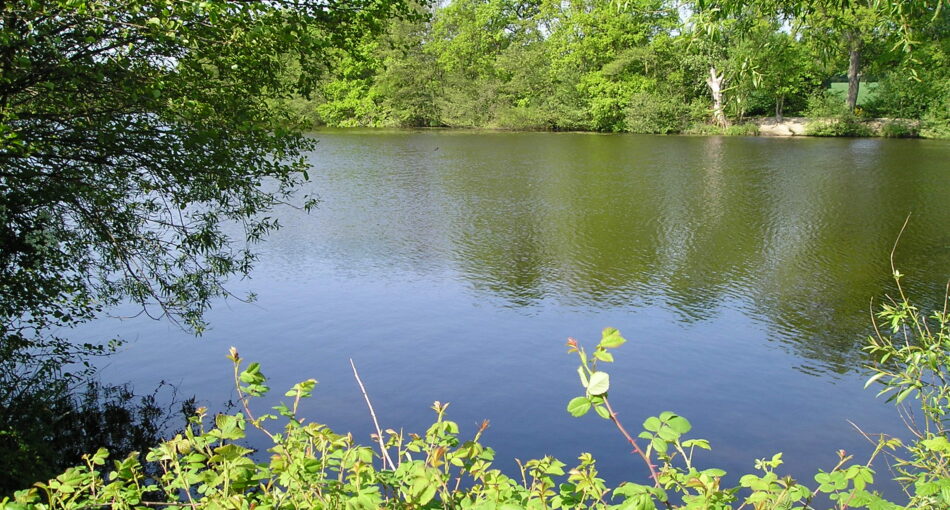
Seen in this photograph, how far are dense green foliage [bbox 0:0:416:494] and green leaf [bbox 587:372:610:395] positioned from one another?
4.19 m

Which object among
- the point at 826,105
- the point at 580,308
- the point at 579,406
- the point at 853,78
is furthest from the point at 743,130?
the point at 579,406

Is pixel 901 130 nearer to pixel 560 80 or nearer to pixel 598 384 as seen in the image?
pixel 560 80

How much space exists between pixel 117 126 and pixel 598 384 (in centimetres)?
559

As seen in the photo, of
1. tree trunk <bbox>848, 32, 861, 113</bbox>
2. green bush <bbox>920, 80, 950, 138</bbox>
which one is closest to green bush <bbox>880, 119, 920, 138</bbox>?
green bush <bbox>920, 80, 950, 138</bbox>

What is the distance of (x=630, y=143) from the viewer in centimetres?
3478

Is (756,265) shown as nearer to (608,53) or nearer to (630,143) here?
(630,143)

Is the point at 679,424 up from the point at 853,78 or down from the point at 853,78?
down

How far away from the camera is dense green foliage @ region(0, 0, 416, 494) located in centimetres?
544

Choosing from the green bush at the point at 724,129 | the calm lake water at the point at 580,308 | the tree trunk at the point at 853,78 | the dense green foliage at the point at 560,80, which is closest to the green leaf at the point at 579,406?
the calm lake water at the point at 580,308

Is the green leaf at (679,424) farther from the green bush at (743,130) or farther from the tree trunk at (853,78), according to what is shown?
the tree trunk at (853,78)

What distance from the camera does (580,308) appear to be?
10.7 meters

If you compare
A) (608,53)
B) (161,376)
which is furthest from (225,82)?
(608,53)

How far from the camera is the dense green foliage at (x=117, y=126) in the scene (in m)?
5.44

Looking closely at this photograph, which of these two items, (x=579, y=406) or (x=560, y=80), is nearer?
(x=579, y=406)
